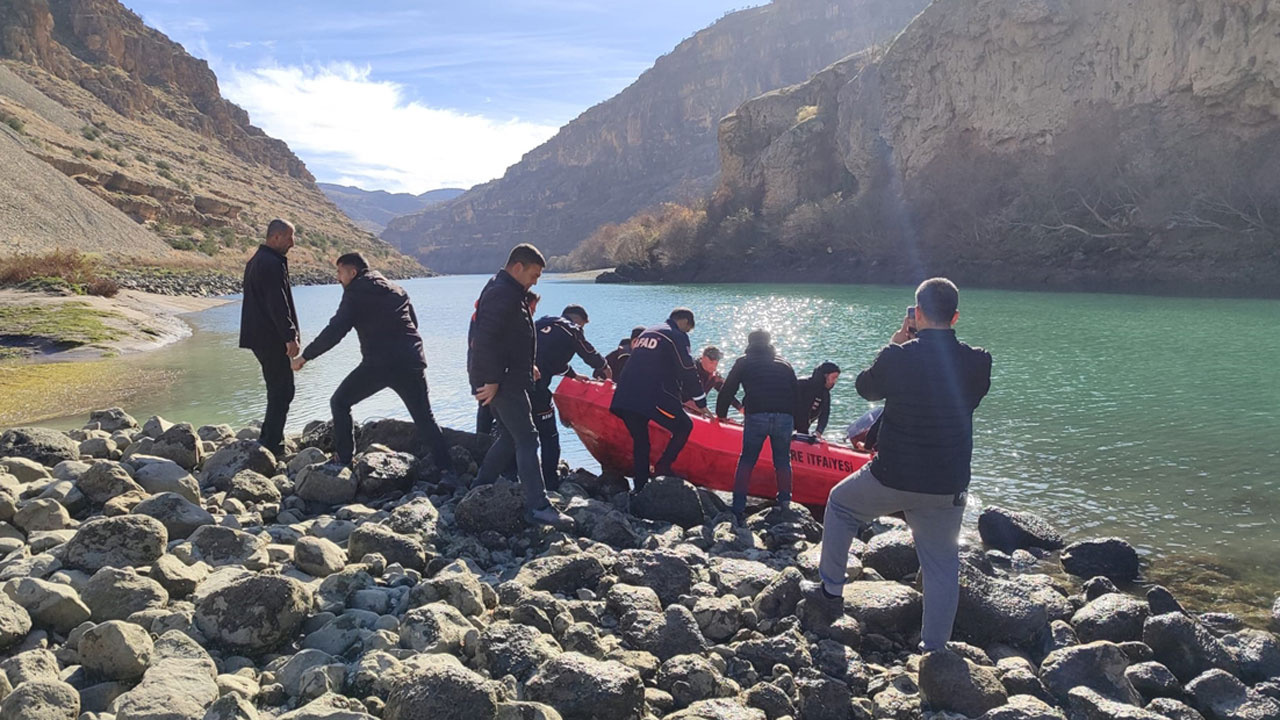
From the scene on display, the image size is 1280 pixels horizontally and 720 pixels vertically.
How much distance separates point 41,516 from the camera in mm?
5277

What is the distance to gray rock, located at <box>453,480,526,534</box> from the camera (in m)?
6.04

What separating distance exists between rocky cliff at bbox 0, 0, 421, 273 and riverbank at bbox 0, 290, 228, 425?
792 inches

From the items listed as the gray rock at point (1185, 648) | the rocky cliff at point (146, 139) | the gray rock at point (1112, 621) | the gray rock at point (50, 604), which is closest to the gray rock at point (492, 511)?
the gray rock at point (50, 604)

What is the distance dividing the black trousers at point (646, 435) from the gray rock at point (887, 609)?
10.4 ft

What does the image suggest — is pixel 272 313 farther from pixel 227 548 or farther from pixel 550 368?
pixel 227 548

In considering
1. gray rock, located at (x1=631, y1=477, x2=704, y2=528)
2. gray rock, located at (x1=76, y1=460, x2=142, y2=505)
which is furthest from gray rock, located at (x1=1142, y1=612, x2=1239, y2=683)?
gray rock, located at (x1=76, y1=460, x2=142, y2=505)

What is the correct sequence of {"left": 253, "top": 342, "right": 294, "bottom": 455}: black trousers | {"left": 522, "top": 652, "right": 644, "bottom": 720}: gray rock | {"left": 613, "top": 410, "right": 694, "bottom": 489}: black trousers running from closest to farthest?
{"left": 522, "top": 652, "right": 644, "bottom": 720}: gray rock → {"left": 253, "top": 342, "right": 294, "bottom": 455}: black trousers → {"left": 613, "top": 410, "right": 694, "bottom": 489}: black trousers

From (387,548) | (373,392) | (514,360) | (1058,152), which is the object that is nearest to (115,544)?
(387,548)

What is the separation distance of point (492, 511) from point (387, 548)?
1.05m

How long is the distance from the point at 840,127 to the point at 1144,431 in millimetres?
77087

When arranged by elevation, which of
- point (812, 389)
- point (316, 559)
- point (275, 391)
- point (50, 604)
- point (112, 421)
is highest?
point (812, 389)

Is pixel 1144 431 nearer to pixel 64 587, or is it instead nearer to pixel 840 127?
pixel 64 587

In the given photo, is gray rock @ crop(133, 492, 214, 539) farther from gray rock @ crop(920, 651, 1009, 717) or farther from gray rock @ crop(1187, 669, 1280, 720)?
gray rock @ crop(1187, 669, 1280, 720)

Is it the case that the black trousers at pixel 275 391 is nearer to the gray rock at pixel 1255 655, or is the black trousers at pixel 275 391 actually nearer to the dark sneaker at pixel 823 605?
the dark sneaker at pixel 823 605
